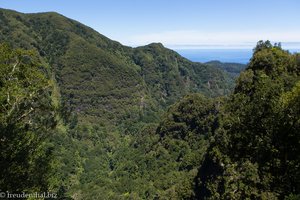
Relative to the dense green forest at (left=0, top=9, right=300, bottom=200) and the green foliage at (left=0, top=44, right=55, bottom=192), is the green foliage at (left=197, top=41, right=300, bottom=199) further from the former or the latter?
the green foliage at (left=0, top=44, right=55, bottom=192)

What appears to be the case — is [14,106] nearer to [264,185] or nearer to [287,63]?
[264,185]

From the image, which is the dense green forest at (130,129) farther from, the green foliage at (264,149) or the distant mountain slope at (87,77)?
the distant mountain slope at (87,77)

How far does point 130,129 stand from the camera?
155 metres

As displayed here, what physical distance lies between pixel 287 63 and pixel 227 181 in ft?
61.0

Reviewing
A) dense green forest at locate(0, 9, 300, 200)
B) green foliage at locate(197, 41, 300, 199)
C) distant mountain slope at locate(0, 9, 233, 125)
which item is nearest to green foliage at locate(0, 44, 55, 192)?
dense green forest at locate(0, 9, 300, 200)

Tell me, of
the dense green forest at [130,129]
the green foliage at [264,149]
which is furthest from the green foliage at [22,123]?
the green foliage at [264,149]

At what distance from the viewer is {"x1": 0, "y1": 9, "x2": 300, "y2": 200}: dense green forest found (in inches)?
794

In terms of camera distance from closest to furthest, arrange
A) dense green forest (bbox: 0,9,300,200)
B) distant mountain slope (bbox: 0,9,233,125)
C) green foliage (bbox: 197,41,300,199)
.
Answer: dense green forest (bbox: 0,9,300,200), green foliage (bbox: 197,41,300,199), distant mountain slope (bbox: 0,9,233,125)

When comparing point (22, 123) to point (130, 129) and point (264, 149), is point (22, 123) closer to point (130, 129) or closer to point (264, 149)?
point (264, 149)

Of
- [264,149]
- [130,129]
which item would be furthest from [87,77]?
[264,149]

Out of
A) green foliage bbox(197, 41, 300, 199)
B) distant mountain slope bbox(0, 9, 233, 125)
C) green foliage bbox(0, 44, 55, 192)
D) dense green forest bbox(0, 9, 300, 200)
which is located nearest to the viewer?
green foliage bbox(0, 44, 55, 192)

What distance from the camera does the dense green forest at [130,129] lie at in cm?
2017

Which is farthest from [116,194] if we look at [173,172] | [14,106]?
[14,106]

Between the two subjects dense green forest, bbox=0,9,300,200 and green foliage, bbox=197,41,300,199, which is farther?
green foliage, bbox=197,41,300,199
